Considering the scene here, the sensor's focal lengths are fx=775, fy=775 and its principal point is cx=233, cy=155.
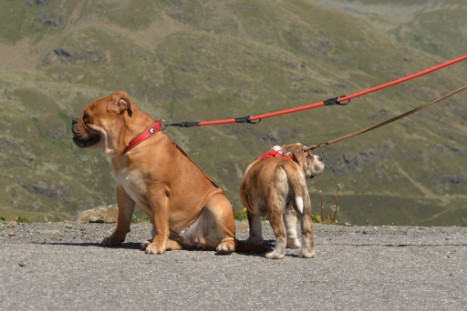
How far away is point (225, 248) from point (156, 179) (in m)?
1.48

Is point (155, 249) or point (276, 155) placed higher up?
point (276, 155)

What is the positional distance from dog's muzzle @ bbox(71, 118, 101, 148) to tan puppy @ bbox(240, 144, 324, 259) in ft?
7.94

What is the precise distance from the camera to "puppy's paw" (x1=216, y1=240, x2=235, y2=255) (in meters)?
11.6

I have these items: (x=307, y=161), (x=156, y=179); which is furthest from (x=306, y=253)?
(x=156, y=179)

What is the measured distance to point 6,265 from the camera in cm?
1040

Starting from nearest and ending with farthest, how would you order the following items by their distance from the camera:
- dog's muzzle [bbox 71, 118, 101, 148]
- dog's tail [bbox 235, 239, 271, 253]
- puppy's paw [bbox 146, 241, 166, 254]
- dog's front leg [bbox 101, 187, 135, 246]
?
dog's muzzle [bbox 71, 118, 101, 148], puppy's paw [bbox 146, 241, 166, 254], dog's front leg [bbox 101, 187, 135, 246], dog's tail [bbox 235, 239, 271, 253]

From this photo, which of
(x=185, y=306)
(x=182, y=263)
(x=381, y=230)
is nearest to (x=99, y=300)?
(x=185, y=306)

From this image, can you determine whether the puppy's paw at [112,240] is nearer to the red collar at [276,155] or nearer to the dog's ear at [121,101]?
the dog's ear at [121,101]

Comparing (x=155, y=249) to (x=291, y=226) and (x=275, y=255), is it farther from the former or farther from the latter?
(x=291, y=226)

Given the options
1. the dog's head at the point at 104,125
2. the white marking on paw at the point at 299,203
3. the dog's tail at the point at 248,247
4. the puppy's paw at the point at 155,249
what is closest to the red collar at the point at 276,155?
the white marking on paw at the point at 299,203

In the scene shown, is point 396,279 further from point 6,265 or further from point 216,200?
point 6,265

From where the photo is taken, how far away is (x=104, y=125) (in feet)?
36.8

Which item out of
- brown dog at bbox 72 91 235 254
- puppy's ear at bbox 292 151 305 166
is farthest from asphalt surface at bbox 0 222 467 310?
puppy's ear at bbox 292 151 305 166

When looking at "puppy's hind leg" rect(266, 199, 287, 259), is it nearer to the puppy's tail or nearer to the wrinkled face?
the puppy's tail
